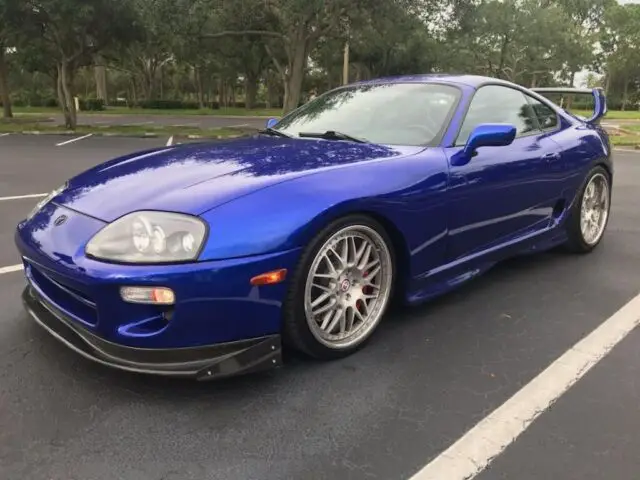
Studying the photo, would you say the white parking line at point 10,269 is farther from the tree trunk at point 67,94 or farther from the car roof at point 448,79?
the tree trunk at point 67,94

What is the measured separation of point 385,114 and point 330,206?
122 cm

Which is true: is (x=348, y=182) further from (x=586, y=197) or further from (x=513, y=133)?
(x=586, y=197)

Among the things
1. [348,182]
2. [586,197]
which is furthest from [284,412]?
[586,197]

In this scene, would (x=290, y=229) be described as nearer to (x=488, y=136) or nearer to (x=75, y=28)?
(x=488, y=136)

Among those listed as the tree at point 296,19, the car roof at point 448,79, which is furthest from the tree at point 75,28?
the car roof at point 448,79

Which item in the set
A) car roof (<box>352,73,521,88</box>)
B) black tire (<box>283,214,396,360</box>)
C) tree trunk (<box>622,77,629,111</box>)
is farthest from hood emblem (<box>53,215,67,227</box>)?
tree trunk (<box>622,77,629,111</box>)

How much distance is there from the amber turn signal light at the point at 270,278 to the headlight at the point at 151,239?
0.25 metres

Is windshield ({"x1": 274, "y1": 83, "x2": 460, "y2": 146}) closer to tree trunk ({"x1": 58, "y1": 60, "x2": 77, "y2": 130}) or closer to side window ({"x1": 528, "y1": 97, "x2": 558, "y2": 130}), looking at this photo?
side window ({"x1": 528, "y1": 97, "x2": 558, "y2": 130})

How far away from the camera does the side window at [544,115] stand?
13.6ft

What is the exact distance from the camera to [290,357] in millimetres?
2793

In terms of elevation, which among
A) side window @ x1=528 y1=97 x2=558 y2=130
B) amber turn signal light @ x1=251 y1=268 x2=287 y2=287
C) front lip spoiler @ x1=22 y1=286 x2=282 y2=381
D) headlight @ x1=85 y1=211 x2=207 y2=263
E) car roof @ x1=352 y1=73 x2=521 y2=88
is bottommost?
front lip spoiler @ x1=22 y1=286 x2=282 y2=381

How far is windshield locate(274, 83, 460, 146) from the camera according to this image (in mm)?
3348

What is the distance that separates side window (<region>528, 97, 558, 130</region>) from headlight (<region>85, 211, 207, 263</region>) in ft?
9.18

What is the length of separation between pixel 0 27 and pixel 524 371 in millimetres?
21539
